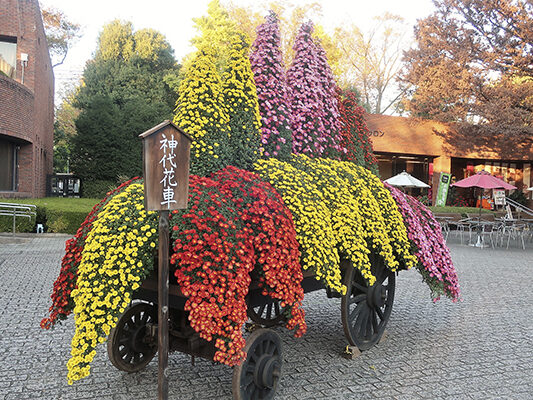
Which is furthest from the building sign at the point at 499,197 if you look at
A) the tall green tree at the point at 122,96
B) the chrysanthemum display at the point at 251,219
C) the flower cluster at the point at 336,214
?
the flower cluster at the point at 336,214

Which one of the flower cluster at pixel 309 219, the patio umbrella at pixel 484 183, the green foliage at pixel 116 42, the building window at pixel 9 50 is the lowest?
the flower cluster at pixel 309 219

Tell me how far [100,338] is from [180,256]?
682 mm

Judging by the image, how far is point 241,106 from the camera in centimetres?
392

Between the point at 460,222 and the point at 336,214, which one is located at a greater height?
the point at 336,214

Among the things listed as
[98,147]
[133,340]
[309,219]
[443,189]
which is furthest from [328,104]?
[443,189]

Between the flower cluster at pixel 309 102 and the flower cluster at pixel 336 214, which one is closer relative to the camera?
the flower cluster at pixel 336 214

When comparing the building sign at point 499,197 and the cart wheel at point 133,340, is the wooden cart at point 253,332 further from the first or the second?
→ the building sign at point 499,197

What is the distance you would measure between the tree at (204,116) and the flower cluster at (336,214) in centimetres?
46

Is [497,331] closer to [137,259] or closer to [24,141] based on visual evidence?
[137,259]

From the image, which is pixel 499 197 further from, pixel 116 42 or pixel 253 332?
pixel 116 42

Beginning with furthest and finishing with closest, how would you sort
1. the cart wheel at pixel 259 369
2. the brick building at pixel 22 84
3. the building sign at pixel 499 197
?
the building sign at pixel 499 197
the brick building at pixel 22 84
the cart wheel at pixel 259 369

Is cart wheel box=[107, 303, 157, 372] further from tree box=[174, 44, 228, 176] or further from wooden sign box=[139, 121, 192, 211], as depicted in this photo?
wooden sign box=[139, 121, 192, 211]

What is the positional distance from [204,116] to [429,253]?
9.19 ft

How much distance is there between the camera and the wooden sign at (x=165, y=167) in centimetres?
258
